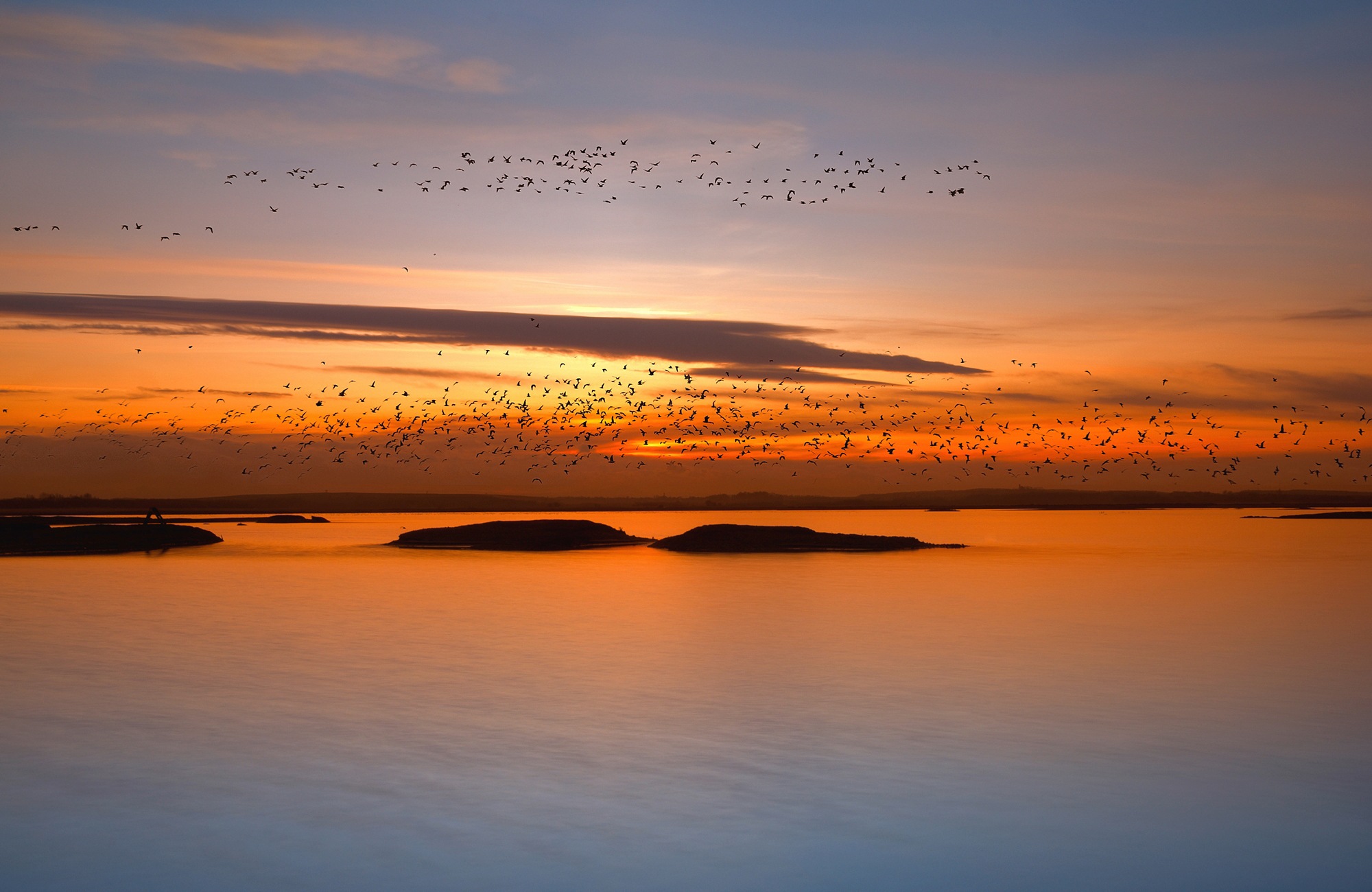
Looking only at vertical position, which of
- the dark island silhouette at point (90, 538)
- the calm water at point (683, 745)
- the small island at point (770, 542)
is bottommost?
the dark island silhouette at point (90, 538)

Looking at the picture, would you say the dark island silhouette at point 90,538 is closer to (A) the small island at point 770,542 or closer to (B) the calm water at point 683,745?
(B) the calm water at point 683,745

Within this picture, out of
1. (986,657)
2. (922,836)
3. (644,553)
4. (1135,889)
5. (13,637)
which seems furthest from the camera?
(644,553)

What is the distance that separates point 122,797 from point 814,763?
39.5 ft

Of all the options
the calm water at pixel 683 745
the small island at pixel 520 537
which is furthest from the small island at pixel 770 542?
the calm water at pixel 683 745

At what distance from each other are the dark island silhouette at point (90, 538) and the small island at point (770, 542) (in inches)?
1760

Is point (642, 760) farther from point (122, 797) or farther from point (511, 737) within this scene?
point (122, 797)

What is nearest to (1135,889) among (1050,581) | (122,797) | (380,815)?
(380,815)

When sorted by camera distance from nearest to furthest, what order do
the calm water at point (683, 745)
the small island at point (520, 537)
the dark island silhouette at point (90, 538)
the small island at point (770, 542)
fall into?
the calm water at point (683, 745) < the dark island silhouette at point (90, 538) < the small island at point (770, 542) < the small island at point (520, 537)

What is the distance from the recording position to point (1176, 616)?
1874 inches

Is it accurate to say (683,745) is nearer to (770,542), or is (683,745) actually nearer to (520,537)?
(770,542)

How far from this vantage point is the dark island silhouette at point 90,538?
289 ft

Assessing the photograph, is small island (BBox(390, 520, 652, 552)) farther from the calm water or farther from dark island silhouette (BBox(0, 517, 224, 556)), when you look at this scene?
the calm water

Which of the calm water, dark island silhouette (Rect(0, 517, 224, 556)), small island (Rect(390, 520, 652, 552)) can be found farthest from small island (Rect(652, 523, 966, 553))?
the calm water

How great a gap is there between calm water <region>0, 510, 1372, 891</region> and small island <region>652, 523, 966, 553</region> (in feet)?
151
